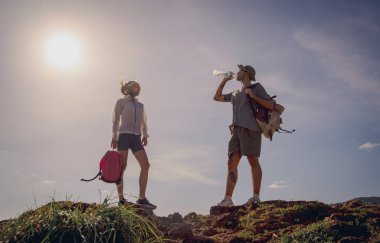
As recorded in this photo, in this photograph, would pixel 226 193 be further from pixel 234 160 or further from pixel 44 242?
pixel 44 242

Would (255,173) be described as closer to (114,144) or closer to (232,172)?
(232,172)

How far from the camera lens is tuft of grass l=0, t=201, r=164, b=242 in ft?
11.7

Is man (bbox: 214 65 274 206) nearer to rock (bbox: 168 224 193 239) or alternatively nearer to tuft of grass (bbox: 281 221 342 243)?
rock (bbox: 168 224 193 239)

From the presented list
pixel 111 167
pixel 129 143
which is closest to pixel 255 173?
pixel 129 143

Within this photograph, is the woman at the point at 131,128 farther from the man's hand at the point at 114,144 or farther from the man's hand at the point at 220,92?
the man's hand at the point at 220,92

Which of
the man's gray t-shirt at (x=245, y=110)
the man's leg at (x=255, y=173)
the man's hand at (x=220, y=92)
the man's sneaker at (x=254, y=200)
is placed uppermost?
the man's hand at (x=220, y=92)

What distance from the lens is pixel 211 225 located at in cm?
674

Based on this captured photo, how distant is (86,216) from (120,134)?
445cm

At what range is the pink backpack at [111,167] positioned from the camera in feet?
24.4

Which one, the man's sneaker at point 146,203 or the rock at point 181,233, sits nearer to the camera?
the rock at point 181,233

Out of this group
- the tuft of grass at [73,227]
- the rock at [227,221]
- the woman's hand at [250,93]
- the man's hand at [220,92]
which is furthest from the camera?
the man's hand at [220,92]

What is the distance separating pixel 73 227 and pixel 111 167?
3.90m

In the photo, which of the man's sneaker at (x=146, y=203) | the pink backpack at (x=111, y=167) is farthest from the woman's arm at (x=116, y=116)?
the man's sneaker at (x=146, y=203)

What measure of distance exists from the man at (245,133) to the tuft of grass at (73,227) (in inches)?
164
